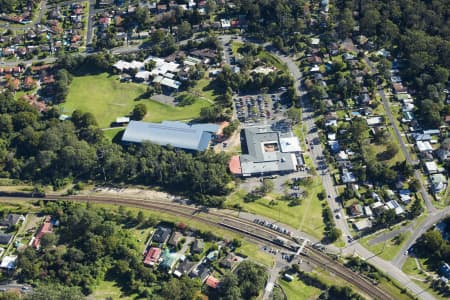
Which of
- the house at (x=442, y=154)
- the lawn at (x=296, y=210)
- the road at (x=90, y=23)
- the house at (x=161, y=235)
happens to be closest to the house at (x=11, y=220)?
the house at (x=161, y=235)

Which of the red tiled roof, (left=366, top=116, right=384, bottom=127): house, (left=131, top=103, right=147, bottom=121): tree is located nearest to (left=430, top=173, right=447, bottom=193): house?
(left=366, top=116, right=384, bottom=127): house

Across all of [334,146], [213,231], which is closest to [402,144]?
[334,146]

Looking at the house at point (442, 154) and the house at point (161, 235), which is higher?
the house at point (442, 154)

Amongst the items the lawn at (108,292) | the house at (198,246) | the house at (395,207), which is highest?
the house at (395,207)

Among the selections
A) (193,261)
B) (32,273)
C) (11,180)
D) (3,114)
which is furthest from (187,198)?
(3,114)

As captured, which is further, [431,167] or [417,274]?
[431,167]

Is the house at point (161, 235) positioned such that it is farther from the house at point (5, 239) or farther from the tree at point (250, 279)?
the house at point (5, 239)

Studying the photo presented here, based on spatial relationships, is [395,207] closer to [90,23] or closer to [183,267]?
[183,267]

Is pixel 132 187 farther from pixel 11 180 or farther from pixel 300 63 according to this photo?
pixel 300 63
